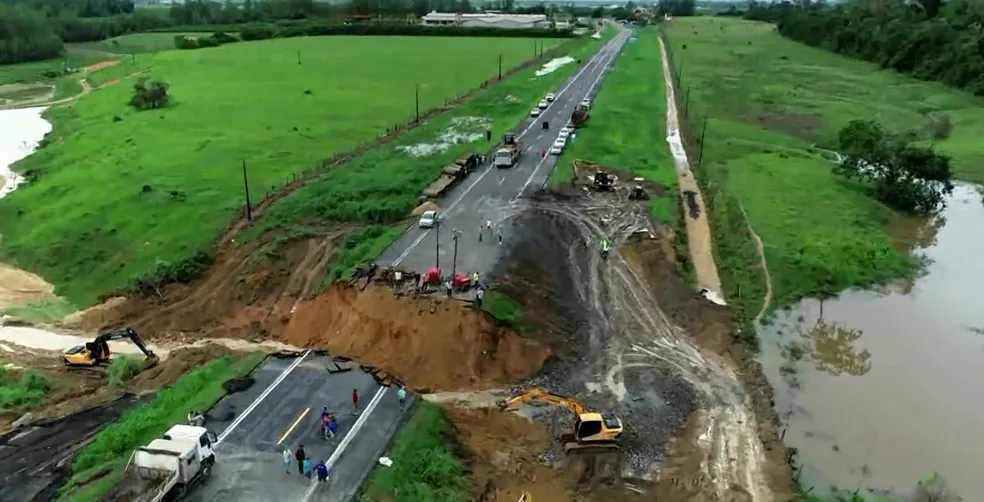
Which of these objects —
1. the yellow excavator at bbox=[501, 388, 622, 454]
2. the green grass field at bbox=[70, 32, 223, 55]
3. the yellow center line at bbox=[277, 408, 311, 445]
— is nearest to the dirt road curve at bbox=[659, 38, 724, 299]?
the yellow excavator at bbox=[501, 388, 622, 454]

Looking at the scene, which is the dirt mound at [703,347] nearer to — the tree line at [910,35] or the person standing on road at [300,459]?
the person standing on road at [300,459]

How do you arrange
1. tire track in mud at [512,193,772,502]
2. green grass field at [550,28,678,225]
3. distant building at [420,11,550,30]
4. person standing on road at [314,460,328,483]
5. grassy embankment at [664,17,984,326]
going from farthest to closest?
distant building at [420,11,550,30] → green grass field at [550,28,678,225] → grassy embankment at [664,17,984,326] → tire track in mud at [512,193,772,502] → person standing on road at [314,460,328,483]

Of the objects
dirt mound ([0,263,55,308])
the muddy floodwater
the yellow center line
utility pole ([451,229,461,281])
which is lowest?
the muddy floodwater

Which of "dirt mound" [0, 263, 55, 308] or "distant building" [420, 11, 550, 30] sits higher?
"distant building" [420, 11, 550, 30]

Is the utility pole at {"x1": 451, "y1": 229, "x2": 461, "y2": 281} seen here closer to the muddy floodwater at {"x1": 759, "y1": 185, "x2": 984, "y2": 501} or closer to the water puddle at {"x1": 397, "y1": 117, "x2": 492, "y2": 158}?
the muddy floodwater at {"x1": 759, "y1": 185, "x2": 984, "y2": 501}

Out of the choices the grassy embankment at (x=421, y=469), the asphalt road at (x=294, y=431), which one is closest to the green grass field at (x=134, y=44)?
the asphalt road at (x=294, y=431)

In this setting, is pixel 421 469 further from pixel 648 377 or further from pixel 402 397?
pixel 648 377

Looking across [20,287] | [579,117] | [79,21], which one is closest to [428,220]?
[20,287]
